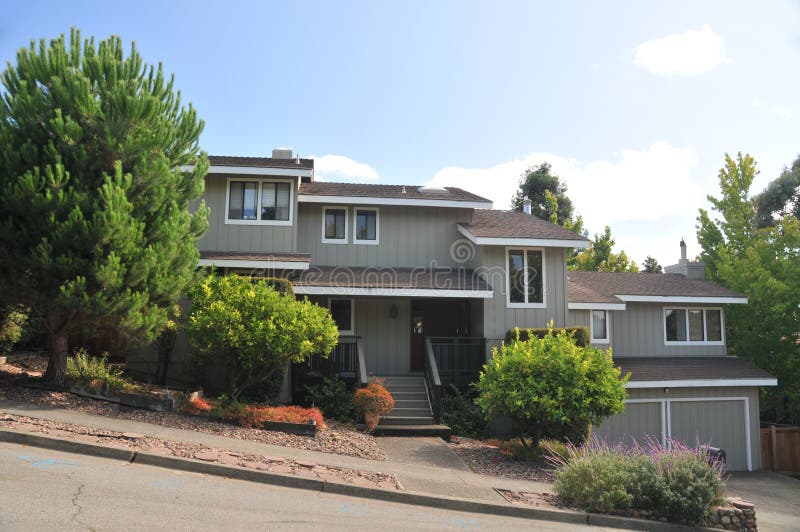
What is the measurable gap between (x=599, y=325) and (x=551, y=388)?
7.32 m

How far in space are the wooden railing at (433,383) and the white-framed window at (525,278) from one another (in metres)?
2.94

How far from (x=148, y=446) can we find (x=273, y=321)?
13.4 feet

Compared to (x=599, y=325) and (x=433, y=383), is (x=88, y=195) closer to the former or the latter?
(x=433, y=383)

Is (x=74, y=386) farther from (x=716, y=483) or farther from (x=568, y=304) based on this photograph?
(x=568, y=304)

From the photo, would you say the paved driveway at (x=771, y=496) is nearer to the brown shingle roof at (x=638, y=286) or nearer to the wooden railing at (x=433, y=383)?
the brown shingle roof at (x=638, y=286)

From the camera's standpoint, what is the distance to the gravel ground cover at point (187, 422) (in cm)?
1055

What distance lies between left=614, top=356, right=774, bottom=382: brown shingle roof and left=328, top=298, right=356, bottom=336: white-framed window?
8309mm

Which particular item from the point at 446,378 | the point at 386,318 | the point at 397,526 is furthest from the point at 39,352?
the point at 397,526

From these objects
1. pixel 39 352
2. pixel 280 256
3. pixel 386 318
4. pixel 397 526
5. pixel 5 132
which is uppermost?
pixel 5 132

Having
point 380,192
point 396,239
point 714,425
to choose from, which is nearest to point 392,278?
point 396,239

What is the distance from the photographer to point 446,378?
52.9 ft

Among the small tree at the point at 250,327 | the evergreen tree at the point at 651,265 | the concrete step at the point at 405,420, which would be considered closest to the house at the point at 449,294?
the concrete step at the point at 405,420

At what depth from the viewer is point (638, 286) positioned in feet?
65.9

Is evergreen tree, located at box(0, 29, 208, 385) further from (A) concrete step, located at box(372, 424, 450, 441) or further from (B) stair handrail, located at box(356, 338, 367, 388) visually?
(A) concrete step, located at box(372, 424, 450, 441)
